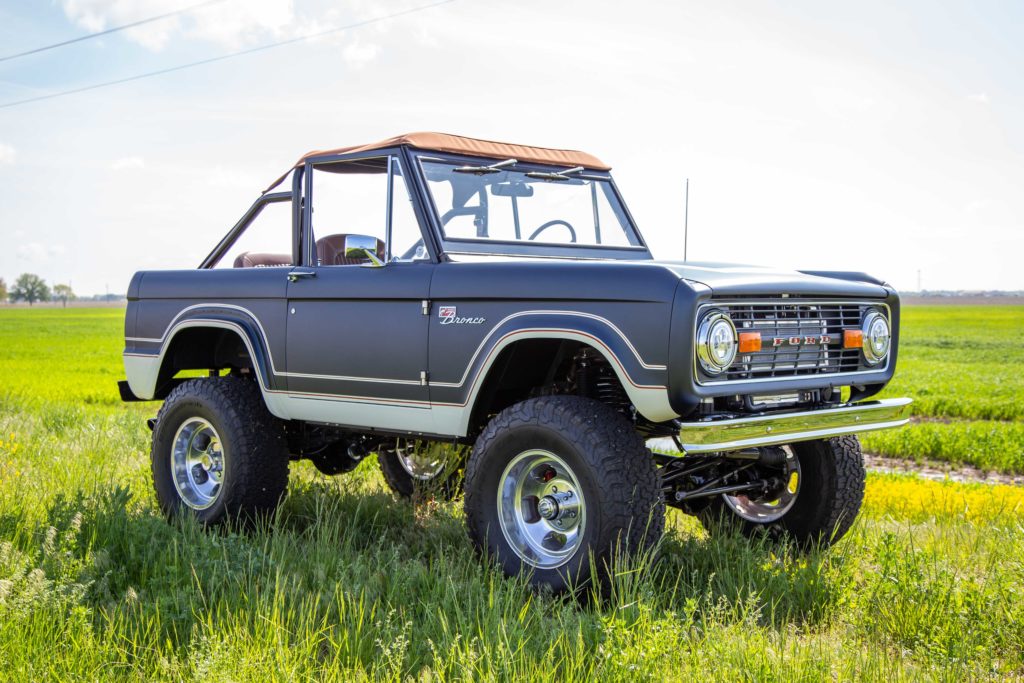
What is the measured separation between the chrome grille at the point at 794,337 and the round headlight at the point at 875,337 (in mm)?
46

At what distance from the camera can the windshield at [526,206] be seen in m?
5.54

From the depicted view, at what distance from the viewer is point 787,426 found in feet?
14.5

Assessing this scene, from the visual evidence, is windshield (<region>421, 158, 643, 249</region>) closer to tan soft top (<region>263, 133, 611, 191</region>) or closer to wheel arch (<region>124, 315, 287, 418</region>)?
tan soft top (<region>263, 133, 611, 191</region>)

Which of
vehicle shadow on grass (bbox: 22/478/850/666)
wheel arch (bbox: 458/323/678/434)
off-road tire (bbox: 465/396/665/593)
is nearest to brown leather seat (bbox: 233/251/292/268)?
vehicle shadow on grass (bbox: 22/478/850/666)

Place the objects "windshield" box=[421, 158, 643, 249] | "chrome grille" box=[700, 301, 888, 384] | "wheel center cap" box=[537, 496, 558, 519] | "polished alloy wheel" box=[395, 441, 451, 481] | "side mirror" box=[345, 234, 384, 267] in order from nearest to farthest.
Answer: "chrome grille" box=[700, 301, 888, 384], "wheel center cap" box=[537, 496, 558, 519], "side mirror" box=[345, 234, 384, 267], "windshield" box=[421, 158, 643, 249], "polished alloy wheel" box=[395, 441, 451, 481]

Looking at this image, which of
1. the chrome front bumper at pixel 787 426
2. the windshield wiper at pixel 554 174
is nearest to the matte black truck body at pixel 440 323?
the chrome front bumper at pixel 787 426

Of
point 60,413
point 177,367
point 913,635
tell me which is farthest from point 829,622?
point 60,413

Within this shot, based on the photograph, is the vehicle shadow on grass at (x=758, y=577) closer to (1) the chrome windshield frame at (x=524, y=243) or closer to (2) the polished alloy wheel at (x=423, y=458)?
(2) the polished alloy wheel at (x=423, y=458)

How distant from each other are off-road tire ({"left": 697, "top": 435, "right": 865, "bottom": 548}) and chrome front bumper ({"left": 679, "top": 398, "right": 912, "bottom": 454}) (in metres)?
0.51

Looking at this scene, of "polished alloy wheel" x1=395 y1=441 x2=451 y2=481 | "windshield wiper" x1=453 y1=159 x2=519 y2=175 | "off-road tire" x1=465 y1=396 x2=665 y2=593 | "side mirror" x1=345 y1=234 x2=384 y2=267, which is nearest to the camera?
"off-road tire" x1=465 y1=396 x2=665 y2=593

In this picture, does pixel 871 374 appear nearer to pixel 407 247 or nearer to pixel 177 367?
pixel 407 247

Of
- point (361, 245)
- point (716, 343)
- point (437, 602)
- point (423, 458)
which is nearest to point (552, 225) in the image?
point (361, 245)

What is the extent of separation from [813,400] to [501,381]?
5.05ft

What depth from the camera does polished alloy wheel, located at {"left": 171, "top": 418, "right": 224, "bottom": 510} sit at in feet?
20.4
